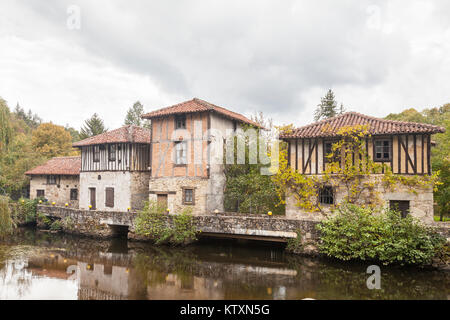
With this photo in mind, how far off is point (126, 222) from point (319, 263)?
1117cm

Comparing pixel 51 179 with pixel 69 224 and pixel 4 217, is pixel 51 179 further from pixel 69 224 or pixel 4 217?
pixel 4 217

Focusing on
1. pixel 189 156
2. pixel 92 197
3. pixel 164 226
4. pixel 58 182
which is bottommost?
pixel 164 226

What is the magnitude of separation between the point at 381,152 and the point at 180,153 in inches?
440

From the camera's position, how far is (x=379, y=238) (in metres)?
12.1

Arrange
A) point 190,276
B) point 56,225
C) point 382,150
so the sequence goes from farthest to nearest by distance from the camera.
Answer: point 56,225
point 382,150
point 190,276

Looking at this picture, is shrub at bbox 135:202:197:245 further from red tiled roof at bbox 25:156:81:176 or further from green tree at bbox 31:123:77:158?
green tree at bbox 31:123:77:158

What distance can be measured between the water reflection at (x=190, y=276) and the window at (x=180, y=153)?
5316mm

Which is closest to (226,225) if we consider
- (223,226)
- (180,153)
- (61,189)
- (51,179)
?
(223,226)

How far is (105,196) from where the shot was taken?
→ 21.4m

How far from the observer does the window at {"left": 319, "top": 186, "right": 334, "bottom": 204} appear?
1512cm

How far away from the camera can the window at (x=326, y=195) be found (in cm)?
1512

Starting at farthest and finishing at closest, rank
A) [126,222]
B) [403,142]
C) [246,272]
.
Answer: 1. [126,222]
2. [403,142]
3. [246,272]

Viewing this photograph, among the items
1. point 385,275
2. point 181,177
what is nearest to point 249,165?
point 181,177
